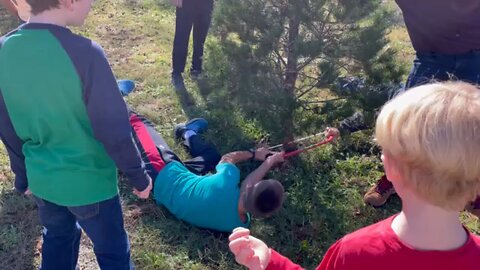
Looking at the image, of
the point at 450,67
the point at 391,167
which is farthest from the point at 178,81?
the point at 391,167

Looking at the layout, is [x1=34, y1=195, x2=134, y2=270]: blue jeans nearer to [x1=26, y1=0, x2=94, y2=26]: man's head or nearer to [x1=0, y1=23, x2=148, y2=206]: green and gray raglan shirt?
[x1=0, y1=23, x2=148, y2=206]: green and gray raglan shirt

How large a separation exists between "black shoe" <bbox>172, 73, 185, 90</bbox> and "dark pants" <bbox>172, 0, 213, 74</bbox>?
26mm

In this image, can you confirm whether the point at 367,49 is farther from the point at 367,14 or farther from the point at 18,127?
the point at 18,127

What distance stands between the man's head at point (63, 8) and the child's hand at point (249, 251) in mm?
961

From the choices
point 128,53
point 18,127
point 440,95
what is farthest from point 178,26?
point 440,95

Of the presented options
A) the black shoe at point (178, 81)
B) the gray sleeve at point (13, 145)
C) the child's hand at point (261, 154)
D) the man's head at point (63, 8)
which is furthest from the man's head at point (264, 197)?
the black shoe at point (178, 81)

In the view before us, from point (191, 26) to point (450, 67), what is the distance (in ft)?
7.88

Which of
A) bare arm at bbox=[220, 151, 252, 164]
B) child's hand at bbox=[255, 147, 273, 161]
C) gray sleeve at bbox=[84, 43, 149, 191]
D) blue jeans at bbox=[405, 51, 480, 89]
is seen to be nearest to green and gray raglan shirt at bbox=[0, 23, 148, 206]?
gray sleeve at bbox=[84, 43, 149, 191]

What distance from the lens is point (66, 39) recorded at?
2008mm

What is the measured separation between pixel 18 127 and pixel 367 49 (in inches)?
73.4

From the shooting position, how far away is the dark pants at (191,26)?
475cm

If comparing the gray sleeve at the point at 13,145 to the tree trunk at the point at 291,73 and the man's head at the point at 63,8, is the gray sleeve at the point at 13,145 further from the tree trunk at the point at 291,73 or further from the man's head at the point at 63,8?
the tree trunk at the point at 291,73

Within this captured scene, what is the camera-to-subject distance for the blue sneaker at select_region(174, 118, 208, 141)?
13.3 feet

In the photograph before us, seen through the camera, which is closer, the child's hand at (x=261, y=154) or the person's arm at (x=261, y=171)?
the person's arm at (x=261, y=171)
